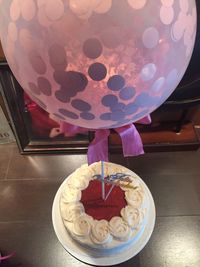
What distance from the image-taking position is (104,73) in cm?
40

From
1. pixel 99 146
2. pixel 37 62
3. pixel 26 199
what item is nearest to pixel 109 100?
pixel 37 62

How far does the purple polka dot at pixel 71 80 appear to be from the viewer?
0.40 meters

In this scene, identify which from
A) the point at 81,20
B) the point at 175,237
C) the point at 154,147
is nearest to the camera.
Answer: the point at 81,20

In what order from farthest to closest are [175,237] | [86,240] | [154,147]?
[154,147]
[175,237]
[86,240]

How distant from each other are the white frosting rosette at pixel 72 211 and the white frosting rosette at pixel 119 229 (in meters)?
0.12

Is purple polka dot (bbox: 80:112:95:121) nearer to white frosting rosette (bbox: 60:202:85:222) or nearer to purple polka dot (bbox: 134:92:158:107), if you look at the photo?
purple polka dot (bbox: 134:92:158:107)

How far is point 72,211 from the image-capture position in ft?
3.13

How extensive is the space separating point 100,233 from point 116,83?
632 mm

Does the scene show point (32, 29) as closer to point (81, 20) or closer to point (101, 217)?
point (81, 20)

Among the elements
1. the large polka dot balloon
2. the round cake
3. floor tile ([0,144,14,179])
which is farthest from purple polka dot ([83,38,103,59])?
floor tile ([0,144,14,179])

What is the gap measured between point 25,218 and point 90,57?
89 cm

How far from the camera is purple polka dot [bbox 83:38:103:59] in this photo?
0.36 m

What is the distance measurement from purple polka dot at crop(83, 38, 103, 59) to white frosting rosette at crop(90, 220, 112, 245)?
676 millimetres

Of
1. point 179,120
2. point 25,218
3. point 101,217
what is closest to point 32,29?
point 101,217
